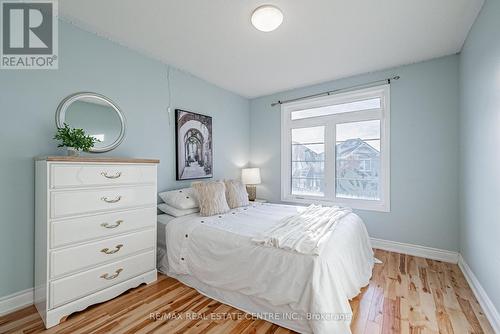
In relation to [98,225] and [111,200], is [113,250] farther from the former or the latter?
[111,200]

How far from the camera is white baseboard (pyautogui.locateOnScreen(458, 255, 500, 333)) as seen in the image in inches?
61.9

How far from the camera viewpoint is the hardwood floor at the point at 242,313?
1.58 metres

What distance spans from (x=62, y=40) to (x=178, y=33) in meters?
1.05

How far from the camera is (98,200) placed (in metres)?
1.82

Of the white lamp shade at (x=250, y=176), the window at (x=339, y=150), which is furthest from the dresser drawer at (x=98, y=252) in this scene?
the window at (x=339, y=150)

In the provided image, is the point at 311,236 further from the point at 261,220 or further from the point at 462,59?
the point at 462,59

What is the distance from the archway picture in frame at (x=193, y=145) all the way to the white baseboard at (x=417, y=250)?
2744mm

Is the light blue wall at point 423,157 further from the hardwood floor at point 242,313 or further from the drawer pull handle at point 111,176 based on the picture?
the drawer pull handle at point 111,176

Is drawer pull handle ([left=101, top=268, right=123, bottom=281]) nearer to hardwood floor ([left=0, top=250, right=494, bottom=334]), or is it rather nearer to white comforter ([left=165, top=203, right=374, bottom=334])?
hardwood floor ([left=0, top=250, right=494, bottom=334])

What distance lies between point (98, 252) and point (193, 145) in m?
1.82

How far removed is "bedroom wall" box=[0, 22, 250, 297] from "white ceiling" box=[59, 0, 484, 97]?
0.20m

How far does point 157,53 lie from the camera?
2.63 meters

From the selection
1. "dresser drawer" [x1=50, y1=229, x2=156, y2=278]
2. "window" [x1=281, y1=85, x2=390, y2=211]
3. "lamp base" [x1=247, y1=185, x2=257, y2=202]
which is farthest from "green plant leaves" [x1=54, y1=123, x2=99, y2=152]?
"window" [x1=281, y1=85, x2=390, y2=211]

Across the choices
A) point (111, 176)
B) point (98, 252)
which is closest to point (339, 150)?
point (111, 176)
